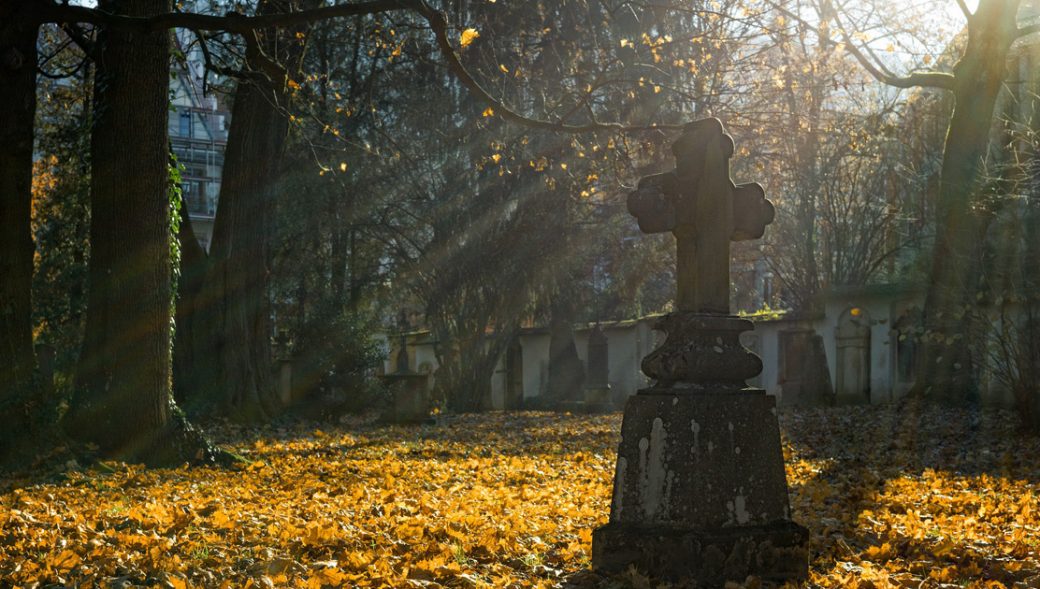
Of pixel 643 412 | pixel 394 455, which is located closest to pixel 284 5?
pixel 394 455

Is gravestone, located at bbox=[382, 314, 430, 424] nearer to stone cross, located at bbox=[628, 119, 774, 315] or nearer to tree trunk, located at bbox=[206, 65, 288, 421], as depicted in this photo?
tree trunk, located at bbox=[206, 65, 288, 421]

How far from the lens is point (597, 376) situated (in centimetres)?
2730

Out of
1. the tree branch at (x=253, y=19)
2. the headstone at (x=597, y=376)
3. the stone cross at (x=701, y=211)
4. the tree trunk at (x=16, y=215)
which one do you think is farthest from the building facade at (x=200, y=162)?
the stone cross at (x=701, y=211)

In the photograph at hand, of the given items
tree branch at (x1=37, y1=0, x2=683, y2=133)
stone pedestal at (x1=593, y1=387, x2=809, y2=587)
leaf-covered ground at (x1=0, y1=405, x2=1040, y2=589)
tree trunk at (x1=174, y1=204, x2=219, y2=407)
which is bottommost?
leaf-covered ground at (x1=0, y1=405, x2=1040, y2=589)

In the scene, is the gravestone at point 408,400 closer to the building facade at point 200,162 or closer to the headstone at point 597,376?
the headstone at point 597,376

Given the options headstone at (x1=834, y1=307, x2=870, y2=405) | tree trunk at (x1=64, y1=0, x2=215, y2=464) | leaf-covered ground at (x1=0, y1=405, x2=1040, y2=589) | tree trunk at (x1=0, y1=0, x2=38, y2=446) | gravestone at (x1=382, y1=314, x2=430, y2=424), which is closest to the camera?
leaf-covered ground at (x1=0, y1=405, x2=1040, y2=589)

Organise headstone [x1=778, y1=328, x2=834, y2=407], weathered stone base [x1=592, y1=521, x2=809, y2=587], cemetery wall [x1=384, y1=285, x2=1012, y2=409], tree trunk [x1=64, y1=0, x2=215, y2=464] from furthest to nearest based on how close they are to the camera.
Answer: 1. headstone [x1=778, y1=328, x2=834, y2=407]
2. cemetery wall [x1=384, y1=285, x2=1012, y2=409]
3. tree trunk [x1=64, y1=0, x2=215, y2=464]
4. weathered stone base [x1=592, y1=521, x2=809, y2=587]

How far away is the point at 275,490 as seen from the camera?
8586 mm

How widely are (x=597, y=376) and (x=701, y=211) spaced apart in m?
22.0

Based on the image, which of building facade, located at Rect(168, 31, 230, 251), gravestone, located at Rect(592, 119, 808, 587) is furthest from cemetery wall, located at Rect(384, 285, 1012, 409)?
building facade, located at Rect(168, 31, 230, 251)

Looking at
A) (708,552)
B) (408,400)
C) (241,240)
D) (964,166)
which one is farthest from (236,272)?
(708,552)

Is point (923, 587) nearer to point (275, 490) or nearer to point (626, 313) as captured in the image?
point (275, 490)

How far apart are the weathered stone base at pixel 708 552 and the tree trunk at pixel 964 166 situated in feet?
36.6

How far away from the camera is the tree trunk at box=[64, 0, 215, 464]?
989cm
